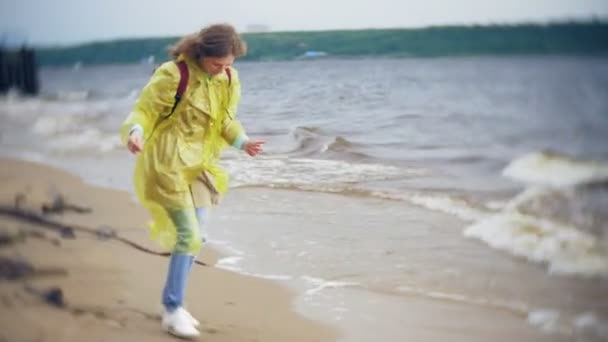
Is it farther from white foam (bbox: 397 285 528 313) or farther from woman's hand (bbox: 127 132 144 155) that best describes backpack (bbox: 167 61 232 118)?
white foam (bbox: 397 285 528 313)

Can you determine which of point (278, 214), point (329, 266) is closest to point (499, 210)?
point (329, 266)

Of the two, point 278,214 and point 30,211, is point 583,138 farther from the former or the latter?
point 30,211


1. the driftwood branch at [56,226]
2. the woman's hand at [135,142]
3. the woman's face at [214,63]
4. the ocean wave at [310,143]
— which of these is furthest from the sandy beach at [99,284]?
the woman's face at [214,63]

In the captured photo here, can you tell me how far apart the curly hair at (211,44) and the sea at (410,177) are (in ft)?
0.76

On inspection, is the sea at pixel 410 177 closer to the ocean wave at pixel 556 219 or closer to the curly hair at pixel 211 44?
the ocean wave at pixel 556 219

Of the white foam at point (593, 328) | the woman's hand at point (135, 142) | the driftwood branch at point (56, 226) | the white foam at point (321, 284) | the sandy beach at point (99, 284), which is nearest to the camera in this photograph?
the woman's hand at point (135, 142)

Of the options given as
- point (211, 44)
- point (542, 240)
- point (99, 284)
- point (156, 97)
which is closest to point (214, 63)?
point (211, 44)

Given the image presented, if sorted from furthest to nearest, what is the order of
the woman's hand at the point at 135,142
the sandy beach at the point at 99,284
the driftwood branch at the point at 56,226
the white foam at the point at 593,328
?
the driftwood branch at the point at 56,226 → the sandy beach at the point at 99,284 → the white foam at the point at 593,328 → the woman's hand at the point at 135,142

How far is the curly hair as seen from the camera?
1.91 meters

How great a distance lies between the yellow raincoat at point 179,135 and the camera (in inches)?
74.5

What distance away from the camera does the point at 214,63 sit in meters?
1.92

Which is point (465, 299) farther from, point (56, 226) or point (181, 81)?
point (56, 226)

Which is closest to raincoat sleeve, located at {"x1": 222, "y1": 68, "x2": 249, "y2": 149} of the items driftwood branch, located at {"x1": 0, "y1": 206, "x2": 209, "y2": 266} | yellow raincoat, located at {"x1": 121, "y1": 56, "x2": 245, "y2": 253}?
yellow raincoat, located at {"x1": 121, "y1": 56, "x2": 245, "y2": 253}

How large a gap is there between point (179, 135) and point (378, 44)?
27.8 inches
